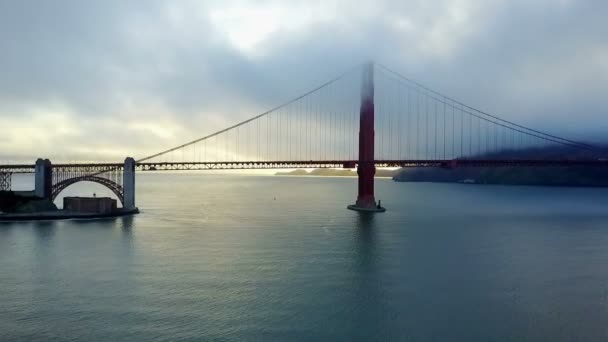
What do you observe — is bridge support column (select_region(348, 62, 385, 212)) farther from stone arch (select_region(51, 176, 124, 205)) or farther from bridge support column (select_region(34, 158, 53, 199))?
bridge support column (select_region(34, 158, 53, 199))

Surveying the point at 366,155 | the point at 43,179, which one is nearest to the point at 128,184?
the point at 43,179

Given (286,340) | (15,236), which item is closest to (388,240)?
(286,340)

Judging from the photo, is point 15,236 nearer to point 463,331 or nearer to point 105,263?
point 105,263

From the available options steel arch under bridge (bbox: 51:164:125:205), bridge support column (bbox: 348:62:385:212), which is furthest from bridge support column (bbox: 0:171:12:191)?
bridge support column (bbox: 348:62:385:212)

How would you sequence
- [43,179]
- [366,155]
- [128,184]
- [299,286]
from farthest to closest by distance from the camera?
[366,155] → [128,184] → [43,179] → [299,286]

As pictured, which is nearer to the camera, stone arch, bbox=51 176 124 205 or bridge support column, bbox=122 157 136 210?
bridge support column, bbox=122 157 136 210

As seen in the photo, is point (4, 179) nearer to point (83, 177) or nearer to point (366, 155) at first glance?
point (83, 177)
